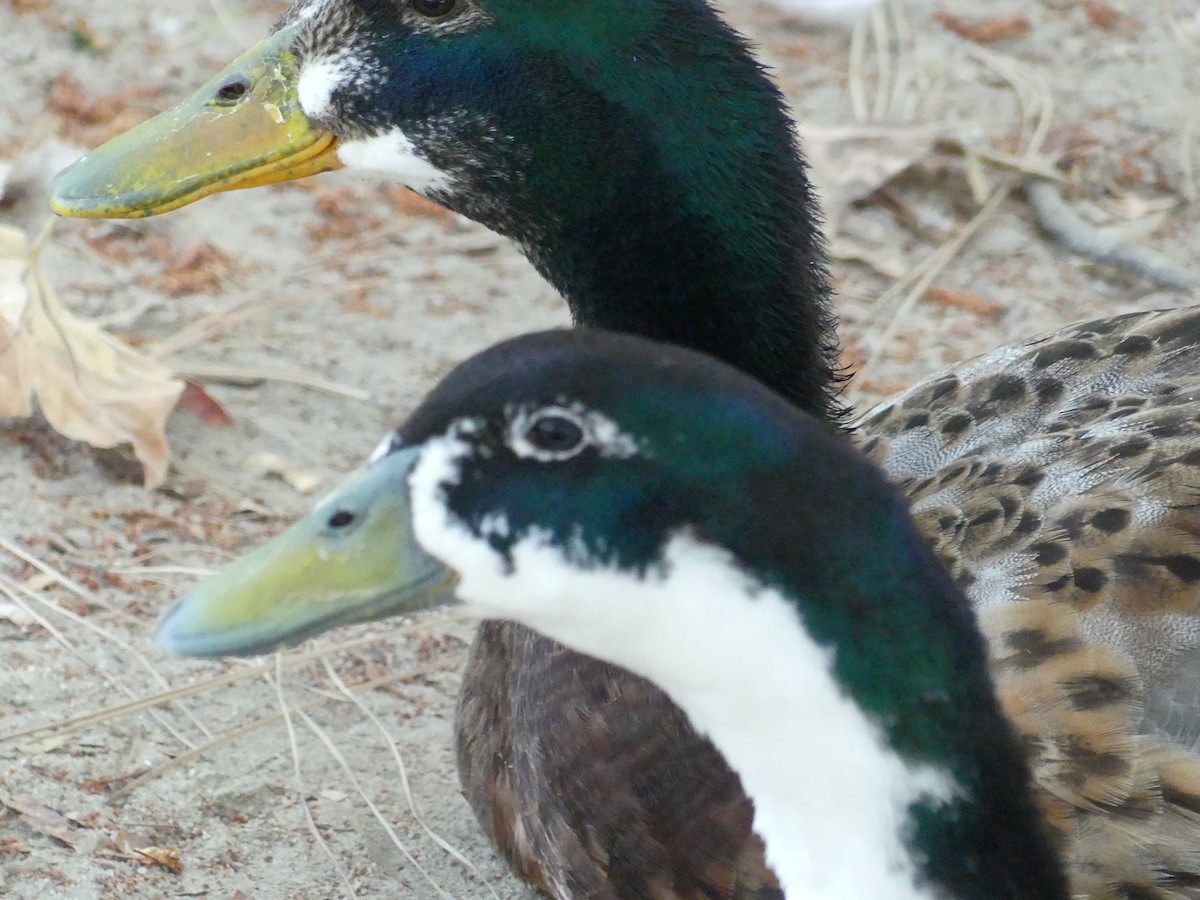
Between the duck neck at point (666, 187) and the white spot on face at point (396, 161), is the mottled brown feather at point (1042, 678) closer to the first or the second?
the duck neck at point (666, 187)

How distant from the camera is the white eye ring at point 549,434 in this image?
168 centimetres

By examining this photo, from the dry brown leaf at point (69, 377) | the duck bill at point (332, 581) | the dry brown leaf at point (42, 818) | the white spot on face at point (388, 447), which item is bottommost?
the dry brown leaf at point (42, 818)

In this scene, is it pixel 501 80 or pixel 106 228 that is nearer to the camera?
pixel 501 80

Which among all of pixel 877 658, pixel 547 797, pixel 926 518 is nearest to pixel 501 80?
pixel 926 518

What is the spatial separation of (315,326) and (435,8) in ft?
6.98

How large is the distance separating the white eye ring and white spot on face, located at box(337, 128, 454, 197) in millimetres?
1204

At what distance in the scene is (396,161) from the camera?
2852mm

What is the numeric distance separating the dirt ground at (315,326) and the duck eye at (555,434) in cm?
149

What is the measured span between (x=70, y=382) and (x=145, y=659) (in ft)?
2.60

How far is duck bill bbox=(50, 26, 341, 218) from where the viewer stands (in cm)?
291

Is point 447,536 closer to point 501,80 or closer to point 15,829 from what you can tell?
point 501,80

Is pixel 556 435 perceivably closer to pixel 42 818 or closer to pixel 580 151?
pixel 580 151

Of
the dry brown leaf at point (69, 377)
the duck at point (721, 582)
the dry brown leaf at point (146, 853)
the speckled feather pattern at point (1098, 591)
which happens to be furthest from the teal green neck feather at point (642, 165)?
the dry brown leaf at point (69, 377)

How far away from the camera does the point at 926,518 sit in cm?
265
